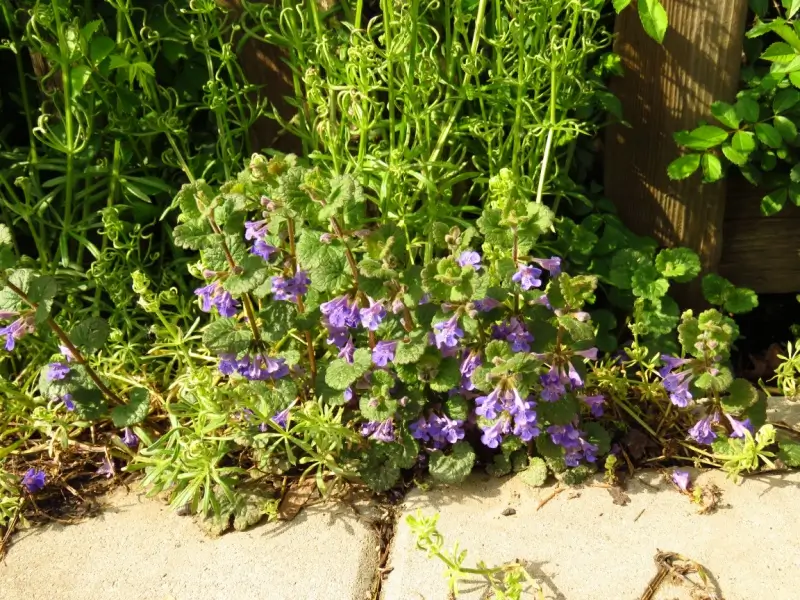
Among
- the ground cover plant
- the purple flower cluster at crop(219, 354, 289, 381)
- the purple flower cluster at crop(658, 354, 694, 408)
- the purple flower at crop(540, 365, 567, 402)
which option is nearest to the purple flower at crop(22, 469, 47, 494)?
the ground cover plant

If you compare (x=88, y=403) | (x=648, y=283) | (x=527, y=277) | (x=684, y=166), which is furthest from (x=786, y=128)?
(x=88, y=403)

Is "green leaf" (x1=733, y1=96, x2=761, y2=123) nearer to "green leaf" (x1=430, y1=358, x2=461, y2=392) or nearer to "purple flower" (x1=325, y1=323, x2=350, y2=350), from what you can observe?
"green leaf" (x1=430, y1=358, x2=461, y2=392)

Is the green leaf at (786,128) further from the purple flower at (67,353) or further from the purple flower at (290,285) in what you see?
the purple flower at (67,353)

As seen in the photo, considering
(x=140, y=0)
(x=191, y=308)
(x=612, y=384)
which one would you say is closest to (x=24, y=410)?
(x=191, y=308)

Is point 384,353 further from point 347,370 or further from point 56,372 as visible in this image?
point 56,372

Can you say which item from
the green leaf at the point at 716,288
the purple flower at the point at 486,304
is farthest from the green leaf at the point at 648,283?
the purple flower at the point at 486,304

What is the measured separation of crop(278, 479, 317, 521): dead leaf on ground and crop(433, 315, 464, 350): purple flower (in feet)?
2.13

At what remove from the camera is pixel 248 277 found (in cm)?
186

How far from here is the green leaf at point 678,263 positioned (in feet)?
8.20

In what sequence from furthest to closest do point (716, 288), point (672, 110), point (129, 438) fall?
point (716, 288) < point (672, 110) < point (129, 438)

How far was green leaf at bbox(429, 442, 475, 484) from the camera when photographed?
6.81 ft

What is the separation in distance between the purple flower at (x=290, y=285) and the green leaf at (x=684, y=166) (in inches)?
48.7

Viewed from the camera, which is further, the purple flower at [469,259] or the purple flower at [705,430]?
the purple flower at [705,430]

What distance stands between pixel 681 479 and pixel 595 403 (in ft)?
0.99
